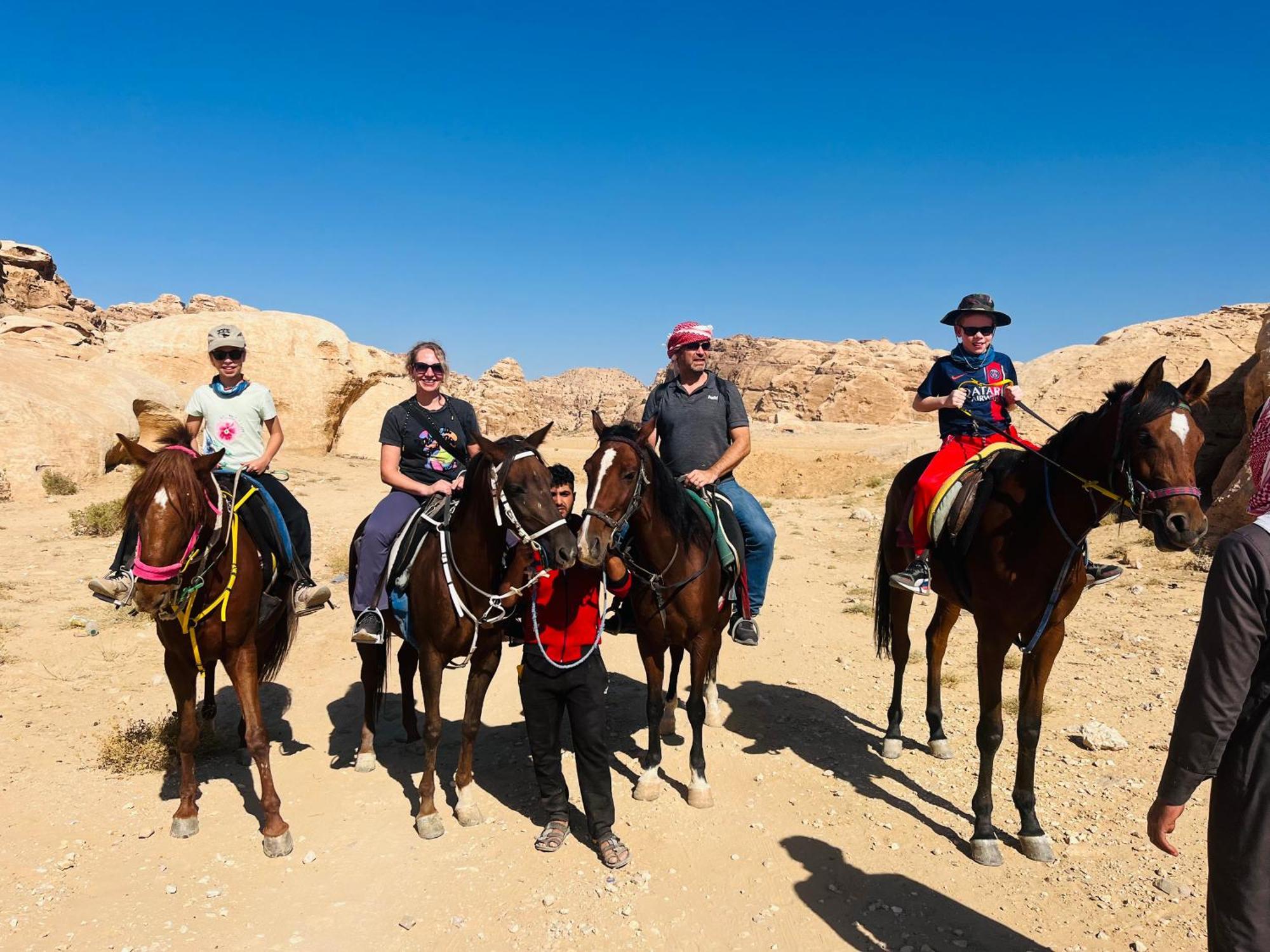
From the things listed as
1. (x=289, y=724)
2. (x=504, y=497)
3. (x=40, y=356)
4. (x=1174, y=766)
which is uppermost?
(x=40, y=356)

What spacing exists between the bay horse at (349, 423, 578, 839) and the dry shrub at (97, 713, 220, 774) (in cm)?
203

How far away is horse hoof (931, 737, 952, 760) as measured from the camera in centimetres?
593

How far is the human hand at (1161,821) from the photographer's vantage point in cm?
219

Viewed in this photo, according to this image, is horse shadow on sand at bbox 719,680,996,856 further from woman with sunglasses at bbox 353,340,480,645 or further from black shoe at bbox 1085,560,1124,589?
woman with sunglasses at bbox 353,340,480,645

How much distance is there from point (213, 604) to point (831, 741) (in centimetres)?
501

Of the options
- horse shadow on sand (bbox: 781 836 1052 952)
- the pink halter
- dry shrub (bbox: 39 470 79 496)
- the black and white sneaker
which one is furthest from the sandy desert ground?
dry shrub (bbox: 39 470 79 496)

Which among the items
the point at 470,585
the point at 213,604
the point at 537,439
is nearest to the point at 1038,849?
the point at 470,585

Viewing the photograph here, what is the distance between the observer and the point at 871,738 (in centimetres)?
638

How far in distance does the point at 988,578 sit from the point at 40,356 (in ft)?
74.4

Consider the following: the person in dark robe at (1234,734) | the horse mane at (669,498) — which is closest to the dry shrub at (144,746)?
the horse mane at (669,498)

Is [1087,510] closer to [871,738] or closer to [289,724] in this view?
[871,738]

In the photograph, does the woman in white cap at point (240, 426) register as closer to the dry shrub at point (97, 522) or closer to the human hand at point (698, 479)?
the human hand at point (698, 479)

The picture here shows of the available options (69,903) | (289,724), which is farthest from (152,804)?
(289,724)

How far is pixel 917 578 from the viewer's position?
5.50m
